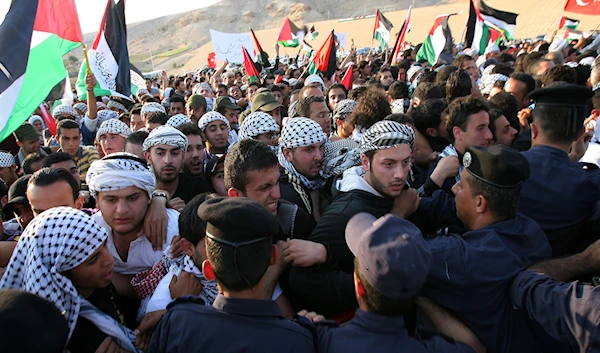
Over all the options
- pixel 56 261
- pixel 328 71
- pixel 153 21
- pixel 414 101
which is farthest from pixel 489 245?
pixel 153 21

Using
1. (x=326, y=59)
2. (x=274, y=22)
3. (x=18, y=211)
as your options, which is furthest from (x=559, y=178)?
(x=274, y=22)

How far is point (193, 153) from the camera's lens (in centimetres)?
429

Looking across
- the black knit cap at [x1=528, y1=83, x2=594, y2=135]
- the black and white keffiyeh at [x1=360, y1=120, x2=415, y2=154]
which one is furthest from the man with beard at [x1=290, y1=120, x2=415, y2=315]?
the black knit cap at [x1=528, y1=83, x2=594, y2=135]

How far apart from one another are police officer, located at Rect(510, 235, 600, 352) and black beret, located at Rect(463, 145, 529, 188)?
17.3 inches

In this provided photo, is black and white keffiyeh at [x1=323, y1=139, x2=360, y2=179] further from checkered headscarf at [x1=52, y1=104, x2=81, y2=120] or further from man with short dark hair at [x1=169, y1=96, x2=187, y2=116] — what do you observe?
checkered headscarf at [x1=52, y1=104, x2=81, y2=120]

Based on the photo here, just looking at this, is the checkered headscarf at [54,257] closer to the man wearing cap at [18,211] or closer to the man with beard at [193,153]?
the man wearing cap at [18,211]

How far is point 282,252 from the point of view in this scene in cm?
211

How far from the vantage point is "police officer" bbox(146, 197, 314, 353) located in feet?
4.77

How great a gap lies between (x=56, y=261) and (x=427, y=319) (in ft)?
6.07

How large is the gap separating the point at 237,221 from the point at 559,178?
2.03 meters

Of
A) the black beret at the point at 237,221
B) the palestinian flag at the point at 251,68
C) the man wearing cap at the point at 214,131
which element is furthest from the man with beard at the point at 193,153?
the palestinian flag at the point at 251,68

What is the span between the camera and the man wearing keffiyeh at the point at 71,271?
1.73 metres

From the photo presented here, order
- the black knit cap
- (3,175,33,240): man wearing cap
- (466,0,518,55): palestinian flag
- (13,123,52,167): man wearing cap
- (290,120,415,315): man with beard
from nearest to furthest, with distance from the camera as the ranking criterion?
(290,120,415,315): man with beard
the black knit cap
(3,175,33,240): man wearing cap
(13,123,52,167): man wearing cap
(466,0,518,55): palestinian flag

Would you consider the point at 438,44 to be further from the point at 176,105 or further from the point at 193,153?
the point at 193,153
